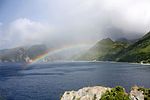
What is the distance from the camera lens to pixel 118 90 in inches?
3661

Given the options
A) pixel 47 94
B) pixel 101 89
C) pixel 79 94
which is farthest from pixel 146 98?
pixel 47 94

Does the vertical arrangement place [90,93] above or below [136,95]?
above

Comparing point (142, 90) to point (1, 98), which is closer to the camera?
point (142, 90)

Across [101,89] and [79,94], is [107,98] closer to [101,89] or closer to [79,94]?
[101,89]


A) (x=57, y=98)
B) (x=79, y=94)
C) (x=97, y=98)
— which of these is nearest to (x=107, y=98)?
(x=97, y=98)

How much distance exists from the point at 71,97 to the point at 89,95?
36.6ft

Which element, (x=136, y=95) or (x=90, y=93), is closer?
(x=90, y=93)

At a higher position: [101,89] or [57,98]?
[101,89]

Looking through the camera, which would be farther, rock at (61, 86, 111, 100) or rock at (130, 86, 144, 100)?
rock at (130, 86, 144, 100)

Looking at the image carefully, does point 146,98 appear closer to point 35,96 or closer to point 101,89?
point 101,89

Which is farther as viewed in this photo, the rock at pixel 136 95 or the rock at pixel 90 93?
the rock at pixel 136 95

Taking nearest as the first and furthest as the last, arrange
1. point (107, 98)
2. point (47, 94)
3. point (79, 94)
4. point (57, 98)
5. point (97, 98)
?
point (107, 98) → point (97, 98) → point (79, 94) → point (57, 98) → point (47, 94)

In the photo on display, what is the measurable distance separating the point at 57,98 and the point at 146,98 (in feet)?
256

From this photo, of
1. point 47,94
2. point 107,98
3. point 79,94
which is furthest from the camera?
point 47,94
